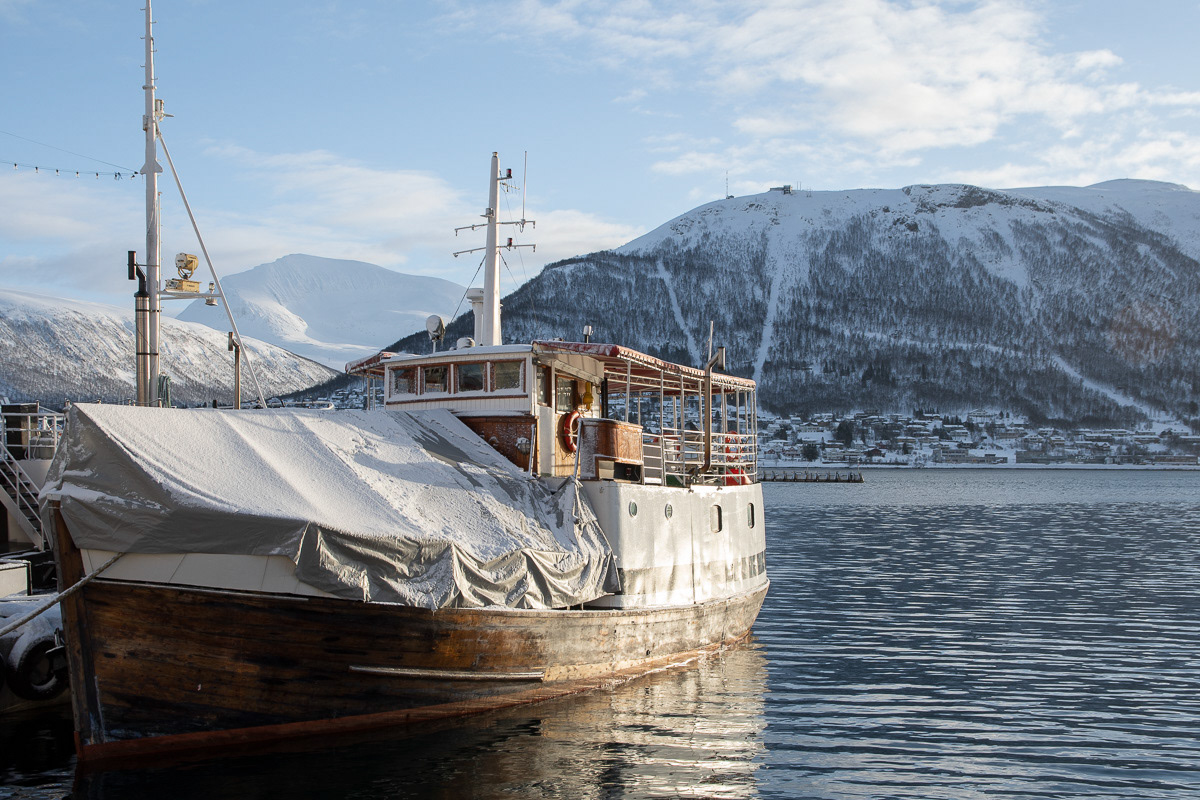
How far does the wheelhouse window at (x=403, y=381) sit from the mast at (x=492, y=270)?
2.32 m

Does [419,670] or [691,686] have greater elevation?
[419,670]

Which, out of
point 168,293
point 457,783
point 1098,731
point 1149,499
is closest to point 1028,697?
point 1098,731

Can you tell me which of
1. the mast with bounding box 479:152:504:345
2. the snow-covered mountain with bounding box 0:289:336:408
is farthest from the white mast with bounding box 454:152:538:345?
the snow-covered mountain with bounding box 0:289:336:408

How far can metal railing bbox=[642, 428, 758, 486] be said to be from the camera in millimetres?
18766

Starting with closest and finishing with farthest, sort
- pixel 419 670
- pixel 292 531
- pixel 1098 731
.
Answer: pixel 292 531 → pixel 419 670 → pixel 1098 731

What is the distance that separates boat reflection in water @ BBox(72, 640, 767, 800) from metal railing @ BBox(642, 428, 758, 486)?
15.4 feet

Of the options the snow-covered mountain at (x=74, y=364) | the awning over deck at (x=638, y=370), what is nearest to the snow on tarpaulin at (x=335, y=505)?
the awning over deck at (x=638, y=370)

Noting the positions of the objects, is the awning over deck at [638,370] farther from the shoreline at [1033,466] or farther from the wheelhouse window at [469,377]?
the shoreline at [1033,466]

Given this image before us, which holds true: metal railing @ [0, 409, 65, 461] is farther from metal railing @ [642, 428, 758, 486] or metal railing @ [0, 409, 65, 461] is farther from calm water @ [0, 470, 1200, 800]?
metal railing @ [642, 428, 758, 486]

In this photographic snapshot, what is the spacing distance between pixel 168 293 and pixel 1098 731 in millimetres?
20554

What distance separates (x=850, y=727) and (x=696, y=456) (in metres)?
7.19

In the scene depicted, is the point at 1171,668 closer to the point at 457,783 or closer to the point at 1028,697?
the point at 1028,697

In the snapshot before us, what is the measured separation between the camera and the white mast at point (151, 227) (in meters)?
21.1

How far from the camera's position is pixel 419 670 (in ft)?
41.4
